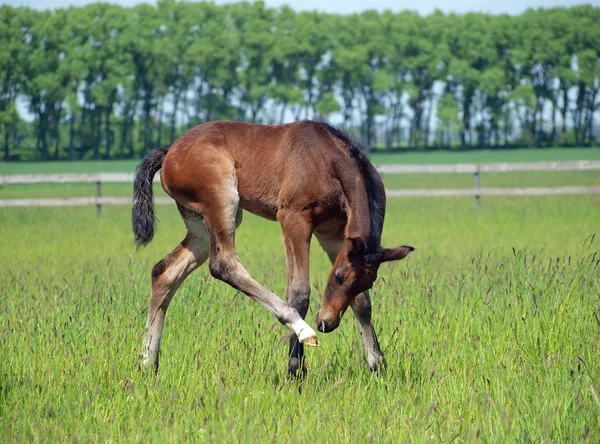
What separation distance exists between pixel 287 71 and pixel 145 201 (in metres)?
79.5

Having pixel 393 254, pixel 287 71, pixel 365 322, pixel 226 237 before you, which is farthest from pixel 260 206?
pixel 287 71

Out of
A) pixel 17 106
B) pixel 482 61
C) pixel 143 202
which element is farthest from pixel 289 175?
pixel 482 61

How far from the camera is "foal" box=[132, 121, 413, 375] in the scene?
4.31 metres

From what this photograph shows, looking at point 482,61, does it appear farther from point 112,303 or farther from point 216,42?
point 112,303

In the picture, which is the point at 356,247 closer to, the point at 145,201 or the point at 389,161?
the point at 145,201

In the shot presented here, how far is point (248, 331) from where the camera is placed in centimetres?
536

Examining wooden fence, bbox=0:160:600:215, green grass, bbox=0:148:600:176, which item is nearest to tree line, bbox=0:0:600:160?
green grass, bbox=0:148:600:176

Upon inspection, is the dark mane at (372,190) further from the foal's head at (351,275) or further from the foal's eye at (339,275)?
the foal's eye at (339,275)

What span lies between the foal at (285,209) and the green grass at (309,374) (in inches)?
11.9

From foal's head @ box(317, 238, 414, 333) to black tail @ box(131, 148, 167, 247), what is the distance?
1681 mm

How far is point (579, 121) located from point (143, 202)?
76462mm

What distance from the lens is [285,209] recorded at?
479 cm

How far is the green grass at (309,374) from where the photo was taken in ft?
11.2

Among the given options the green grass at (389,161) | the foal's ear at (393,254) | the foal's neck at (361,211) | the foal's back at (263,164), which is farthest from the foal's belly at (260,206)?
the green grass at (389,161)
